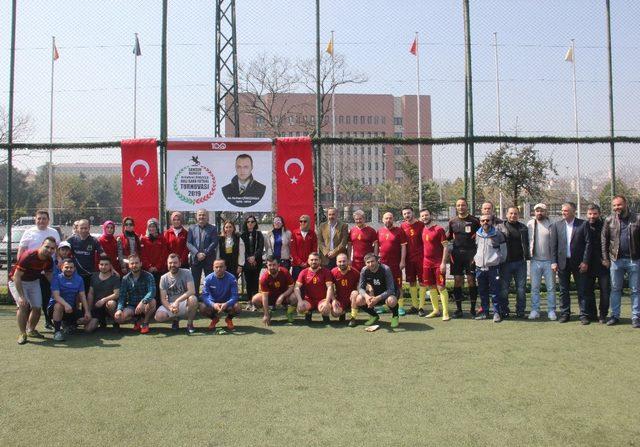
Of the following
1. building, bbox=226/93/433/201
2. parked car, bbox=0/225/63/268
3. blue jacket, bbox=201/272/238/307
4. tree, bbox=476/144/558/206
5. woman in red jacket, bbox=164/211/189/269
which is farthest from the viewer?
tree, bbox=476/144/558/206

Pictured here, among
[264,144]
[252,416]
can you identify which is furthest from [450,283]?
[252,416]

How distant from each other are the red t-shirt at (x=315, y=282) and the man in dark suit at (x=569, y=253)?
3.35 meters

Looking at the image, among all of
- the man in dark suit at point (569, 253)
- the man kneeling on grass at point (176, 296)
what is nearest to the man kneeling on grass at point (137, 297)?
the man kneeling on grass at point (176, 296)

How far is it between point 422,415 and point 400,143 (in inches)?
257

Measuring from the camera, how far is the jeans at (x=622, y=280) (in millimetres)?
7348

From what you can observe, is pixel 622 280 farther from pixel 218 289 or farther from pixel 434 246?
pixel 218 289

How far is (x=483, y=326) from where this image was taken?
7465mm

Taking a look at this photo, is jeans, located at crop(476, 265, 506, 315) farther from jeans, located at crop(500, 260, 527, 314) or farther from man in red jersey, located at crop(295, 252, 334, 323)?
man in red jersey, located at crop(295, 252, 334, 323)

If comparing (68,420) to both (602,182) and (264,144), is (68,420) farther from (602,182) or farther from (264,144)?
(602,182)

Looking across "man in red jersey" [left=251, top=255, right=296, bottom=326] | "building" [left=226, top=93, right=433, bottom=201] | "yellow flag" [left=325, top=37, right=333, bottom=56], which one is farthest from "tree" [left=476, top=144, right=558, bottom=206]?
"man in red jersey" [left=251, top=255, right=296, bottom=326]

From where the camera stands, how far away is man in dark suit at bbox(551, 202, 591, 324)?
775cm

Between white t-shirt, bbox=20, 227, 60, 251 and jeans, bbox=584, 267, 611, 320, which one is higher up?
white t-shirt, bbox=20, 227, 60, 251

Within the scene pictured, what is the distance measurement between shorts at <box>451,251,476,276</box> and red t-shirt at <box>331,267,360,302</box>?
→ 1571mm

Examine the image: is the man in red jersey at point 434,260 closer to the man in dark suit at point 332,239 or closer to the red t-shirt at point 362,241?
the red t-shirt at point 362,241
